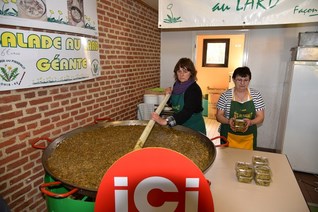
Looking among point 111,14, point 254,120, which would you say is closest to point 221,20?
point 254,120

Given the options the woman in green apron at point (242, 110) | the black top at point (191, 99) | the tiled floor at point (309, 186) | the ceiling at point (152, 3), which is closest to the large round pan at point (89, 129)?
the black top at point (191, 99)

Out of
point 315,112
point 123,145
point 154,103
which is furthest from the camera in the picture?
point 154,103

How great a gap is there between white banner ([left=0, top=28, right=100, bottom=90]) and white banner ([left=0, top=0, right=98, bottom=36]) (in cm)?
7

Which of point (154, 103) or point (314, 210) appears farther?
point (154, 103)

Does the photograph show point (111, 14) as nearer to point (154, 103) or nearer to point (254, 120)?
point (154, 103)

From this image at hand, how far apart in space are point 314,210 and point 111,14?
3231 mm

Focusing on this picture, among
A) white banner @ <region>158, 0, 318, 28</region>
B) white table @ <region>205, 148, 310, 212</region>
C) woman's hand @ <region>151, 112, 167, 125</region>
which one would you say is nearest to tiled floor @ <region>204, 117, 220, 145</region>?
white banner @ <region>158, 0, 318, 28</region>

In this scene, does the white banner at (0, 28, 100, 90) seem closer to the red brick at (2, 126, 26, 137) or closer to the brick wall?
the brick wall

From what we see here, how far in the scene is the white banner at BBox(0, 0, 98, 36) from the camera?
142cm

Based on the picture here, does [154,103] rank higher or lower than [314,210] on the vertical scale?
higher

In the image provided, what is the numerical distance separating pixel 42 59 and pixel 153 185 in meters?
1.52

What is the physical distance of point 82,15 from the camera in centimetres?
204

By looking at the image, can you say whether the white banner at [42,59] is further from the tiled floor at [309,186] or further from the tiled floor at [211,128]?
the tiled floor at [211,128]

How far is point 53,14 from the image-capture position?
5.66 ft
